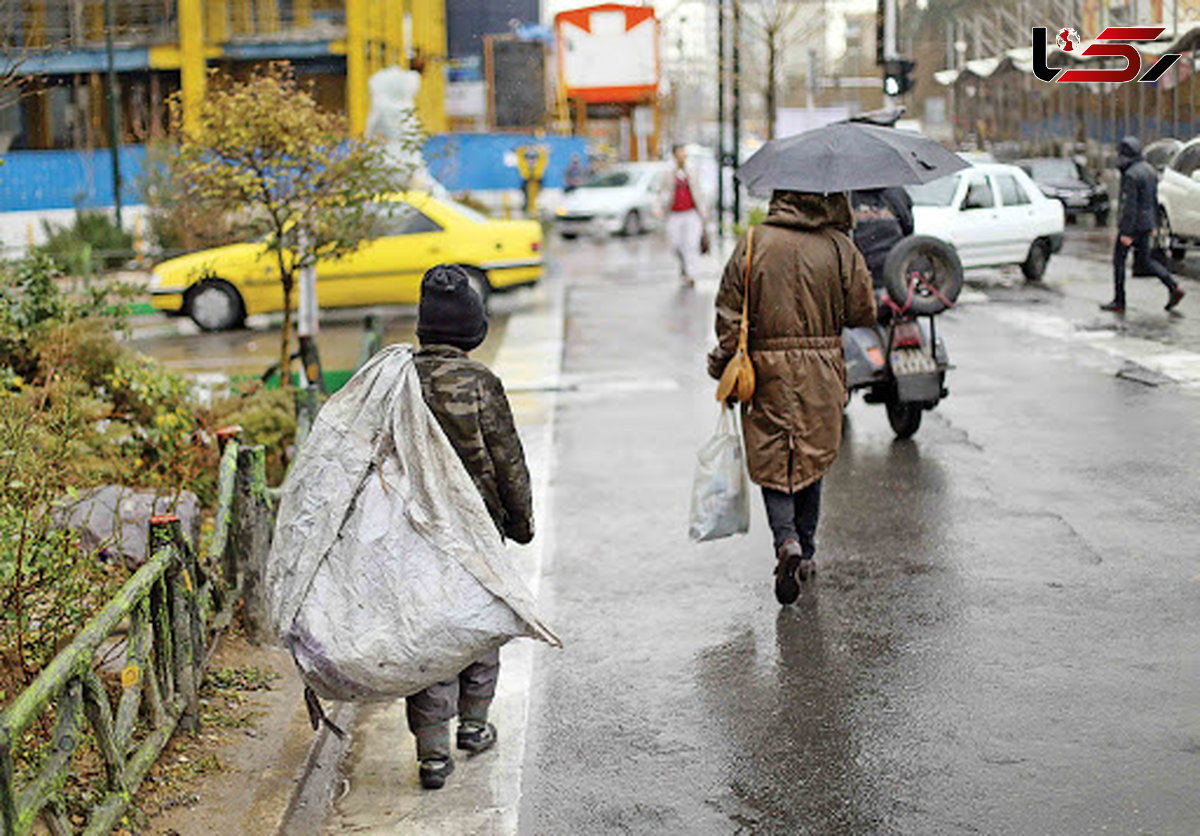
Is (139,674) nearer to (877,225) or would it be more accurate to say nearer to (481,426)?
(481,426)

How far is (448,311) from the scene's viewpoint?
5.33 m

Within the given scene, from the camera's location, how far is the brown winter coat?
7.26 metres

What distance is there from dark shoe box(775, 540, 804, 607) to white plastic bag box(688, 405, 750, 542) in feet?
0.81

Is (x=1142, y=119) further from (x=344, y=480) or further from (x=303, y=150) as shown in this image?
(x=344, y=480)

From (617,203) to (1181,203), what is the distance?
16.7 m

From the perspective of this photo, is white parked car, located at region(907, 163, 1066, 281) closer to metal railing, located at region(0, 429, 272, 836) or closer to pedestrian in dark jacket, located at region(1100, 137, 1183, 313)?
pedestrian in dark jacket, located at region(1100, 137, 1183, 313)

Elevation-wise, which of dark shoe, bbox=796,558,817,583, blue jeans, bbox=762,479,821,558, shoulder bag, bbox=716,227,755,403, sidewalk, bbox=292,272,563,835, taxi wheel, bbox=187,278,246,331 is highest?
shoulder bag, bbox=716,227,755,403

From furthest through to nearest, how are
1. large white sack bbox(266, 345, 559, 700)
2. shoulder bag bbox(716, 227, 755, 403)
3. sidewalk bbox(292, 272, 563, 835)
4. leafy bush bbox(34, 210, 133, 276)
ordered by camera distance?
leafy bush bbox(34, 210, 133, 276) → shoulder bag bbox(716, 227, 755, 403) → sidewalk bbox(292, 272, 563, 835) → large white sack bbox(266, 345, 559, 700)

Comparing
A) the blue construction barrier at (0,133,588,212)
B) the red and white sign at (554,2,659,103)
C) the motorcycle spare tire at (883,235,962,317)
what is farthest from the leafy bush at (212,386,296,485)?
the red and white sign at (554,2,659,103)

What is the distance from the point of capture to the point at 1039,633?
22.0 ft

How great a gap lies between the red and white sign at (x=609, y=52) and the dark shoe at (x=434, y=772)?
46.0m

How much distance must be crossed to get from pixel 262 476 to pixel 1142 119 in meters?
27.0

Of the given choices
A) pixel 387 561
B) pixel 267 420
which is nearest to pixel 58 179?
pixel 267 420

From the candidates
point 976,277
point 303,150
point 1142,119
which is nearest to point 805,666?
point 303,150
